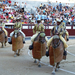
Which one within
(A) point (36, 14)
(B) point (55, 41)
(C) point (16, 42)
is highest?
(A) point (36, 14)

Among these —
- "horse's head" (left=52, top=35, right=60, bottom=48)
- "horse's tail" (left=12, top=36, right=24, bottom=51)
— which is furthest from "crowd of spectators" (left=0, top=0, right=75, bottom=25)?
"horse's head" (left=52, top=35, right=60, bottom=48)

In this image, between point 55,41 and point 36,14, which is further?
point 36,14

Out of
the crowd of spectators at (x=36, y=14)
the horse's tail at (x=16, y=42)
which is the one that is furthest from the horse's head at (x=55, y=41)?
the crowd of spectators at (x=36, y=14)

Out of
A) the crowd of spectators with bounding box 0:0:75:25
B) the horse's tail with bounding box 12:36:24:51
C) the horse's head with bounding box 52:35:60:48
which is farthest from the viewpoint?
the crowd of spectators with bounding box 0:0:75:25

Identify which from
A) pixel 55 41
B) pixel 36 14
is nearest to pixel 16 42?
pixel 55 41

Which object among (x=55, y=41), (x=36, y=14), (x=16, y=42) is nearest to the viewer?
(x=55, y=41)

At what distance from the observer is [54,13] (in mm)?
18859

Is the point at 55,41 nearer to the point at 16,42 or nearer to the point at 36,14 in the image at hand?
the point at 16,42

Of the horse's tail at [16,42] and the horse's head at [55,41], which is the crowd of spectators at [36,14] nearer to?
the horse's tail at [16,42]

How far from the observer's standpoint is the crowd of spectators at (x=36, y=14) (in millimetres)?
16266

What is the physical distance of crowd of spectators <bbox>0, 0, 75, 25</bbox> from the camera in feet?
53.4

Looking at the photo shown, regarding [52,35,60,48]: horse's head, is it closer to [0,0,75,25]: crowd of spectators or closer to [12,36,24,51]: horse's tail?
[12,36,24,51]: horse's tail

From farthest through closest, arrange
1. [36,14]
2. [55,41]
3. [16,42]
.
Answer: [36,14] < [16,42] < [55,41]

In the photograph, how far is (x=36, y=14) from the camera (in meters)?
17.8
